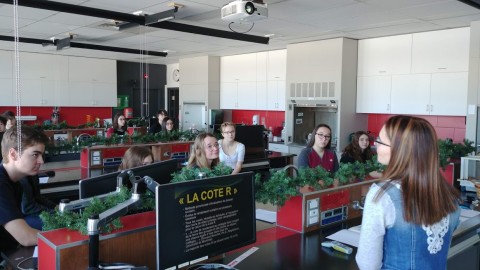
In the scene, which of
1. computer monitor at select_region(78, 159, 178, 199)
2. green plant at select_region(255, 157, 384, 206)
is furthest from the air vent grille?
computer monitor at select_region(78, 159, 178, 199)

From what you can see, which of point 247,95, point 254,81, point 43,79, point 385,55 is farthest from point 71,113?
point 385,55

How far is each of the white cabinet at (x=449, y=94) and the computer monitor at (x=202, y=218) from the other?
5139 millimetres

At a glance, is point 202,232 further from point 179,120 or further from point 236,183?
point 179,120

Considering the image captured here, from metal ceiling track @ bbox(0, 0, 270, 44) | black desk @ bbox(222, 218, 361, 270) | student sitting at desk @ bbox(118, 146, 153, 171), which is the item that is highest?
metal ceiling track @ bbox(0, 0, 270, 44)

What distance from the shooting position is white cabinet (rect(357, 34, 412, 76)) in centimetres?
636

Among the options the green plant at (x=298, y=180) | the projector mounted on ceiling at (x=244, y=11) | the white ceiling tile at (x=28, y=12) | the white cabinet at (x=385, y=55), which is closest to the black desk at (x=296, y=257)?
the green plant at (x=298, y=180)

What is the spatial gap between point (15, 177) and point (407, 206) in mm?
2010

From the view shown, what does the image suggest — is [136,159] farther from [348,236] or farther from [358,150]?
[358,150]

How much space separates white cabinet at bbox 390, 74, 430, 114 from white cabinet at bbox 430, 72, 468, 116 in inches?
4.0

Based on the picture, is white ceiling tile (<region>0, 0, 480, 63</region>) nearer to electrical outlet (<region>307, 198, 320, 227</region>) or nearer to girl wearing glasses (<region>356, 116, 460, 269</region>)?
electrical outlet (<region>307, 198, 320, 227</region>)

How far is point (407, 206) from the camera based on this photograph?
1353 millimetres

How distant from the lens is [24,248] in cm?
205

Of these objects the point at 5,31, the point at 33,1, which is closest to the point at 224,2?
the point at 33,1

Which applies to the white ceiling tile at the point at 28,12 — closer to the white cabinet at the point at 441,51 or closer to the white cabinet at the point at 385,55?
the white cabinet at the point at 385,55
